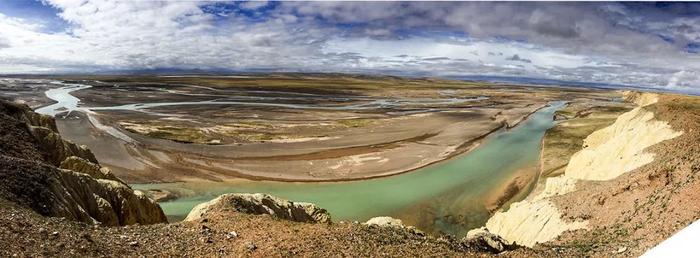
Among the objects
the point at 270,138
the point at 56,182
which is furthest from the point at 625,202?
the point at 270,138

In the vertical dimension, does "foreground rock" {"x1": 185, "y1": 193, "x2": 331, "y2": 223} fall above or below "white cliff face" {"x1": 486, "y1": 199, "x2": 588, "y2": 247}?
above

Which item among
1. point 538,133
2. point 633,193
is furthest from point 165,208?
point 538,133

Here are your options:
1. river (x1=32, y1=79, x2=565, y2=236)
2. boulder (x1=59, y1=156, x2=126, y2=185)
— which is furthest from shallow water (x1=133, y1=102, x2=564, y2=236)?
boulder (x1=59, y1=156, x2=126, y2=185)

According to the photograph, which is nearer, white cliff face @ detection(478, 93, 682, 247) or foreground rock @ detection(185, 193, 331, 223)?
foreground rock @ detection(185, 193, 331, 223)

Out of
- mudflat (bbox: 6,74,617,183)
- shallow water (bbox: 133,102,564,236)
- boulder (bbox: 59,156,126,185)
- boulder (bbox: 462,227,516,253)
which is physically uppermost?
boulder (bbox: 59,156,126,185)

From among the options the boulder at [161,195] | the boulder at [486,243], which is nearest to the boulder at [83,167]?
the boulder at [161,195]

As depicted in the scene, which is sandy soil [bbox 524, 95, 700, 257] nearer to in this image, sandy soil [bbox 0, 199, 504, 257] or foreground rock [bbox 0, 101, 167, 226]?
sandy soil [bbox 0, 199, 504, 257]
